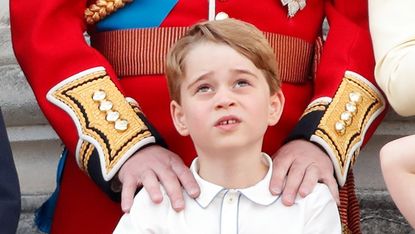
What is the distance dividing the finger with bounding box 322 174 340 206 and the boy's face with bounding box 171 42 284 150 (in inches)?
5.4

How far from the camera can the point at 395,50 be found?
74.0 inches

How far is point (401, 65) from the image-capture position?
72.2 inches

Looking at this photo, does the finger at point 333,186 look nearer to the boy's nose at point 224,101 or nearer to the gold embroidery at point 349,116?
the gold embroidery at point 349,116

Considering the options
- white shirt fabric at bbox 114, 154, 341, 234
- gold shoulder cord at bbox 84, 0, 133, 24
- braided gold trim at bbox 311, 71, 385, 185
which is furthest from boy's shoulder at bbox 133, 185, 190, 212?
gold shoulder cord at bbox 84, 0, 133, 24

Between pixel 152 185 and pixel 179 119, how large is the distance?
0.11m

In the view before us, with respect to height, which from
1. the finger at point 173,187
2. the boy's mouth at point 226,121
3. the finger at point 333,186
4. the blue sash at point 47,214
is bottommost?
the blue sash at point 47,214

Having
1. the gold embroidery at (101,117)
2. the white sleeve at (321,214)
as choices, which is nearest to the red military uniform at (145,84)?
the gold embroidery at (101,117)

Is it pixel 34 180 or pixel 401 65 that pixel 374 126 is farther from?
pixel 34 180

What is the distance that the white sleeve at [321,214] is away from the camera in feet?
5.69

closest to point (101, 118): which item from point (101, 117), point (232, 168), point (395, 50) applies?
point (101, 117)

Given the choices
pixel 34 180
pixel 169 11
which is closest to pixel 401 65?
pixel 169 11

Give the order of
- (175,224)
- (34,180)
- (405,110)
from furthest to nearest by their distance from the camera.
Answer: (34,180) → (405,110) → (175,224)

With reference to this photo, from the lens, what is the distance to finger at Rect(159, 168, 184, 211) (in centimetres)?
174

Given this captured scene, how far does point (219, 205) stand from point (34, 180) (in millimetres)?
881
